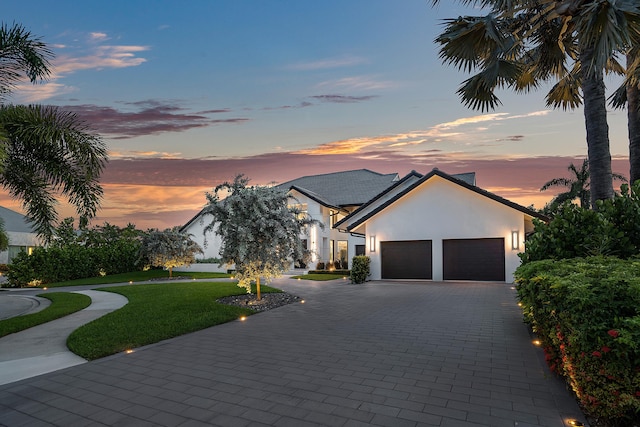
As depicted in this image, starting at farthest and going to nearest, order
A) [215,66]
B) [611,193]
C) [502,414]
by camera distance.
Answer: [215,66] → [611,193] → [502,414]

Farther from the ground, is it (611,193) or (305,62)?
(305,62)

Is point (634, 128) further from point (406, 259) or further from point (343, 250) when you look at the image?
point (343, 250)

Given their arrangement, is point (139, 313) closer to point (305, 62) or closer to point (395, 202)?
point (305, 62)

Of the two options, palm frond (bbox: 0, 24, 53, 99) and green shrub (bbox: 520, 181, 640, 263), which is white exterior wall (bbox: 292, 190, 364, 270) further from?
green shrub (bbox: 520, 181, 640, 263)

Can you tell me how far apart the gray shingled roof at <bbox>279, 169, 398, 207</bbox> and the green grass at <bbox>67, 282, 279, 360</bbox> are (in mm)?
19214

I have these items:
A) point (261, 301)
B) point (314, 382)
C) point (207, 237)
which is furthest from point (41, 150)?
point (207, 237)

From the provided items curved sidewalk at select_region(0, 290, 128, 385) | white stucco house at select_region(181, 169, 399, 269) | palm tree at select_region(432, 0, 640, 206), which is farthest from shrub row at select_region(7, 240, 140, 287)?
palm tree at select_region(432, 0, 640, 206)

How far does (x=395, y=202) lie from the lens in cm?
2052

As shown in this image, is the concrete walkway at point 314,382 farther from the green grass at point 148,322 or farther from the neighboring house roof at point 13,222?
the neighboring house roof at point 13,222

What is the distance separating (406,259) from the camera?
66.4 feet

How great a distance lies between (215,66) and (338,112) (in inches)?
235

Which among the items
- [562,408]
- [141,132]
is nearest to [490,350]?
[562,408]

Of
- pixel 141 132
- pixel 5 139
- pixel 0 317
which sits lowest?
pixel 0 317

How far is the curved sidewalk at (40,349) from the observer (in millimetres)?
5656
